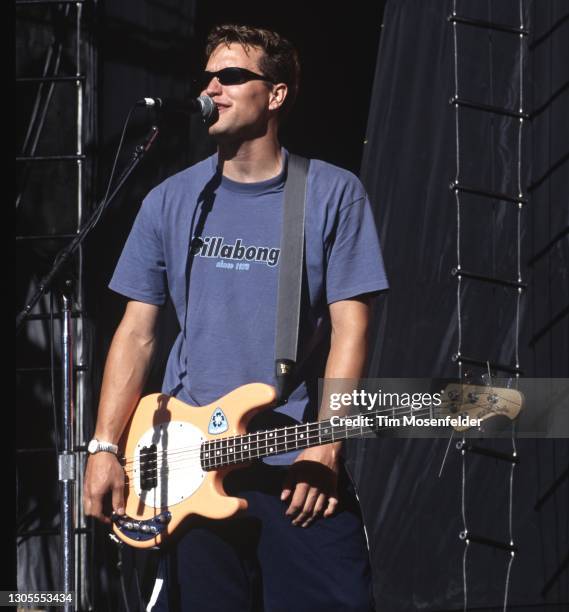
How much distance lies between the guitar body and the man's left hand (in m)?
0.16

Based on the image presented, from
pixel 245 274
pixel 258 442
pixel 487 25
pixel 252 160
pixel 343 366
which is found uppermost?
pixel 487 25

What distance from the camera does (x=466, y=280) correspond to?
4676 millimetres

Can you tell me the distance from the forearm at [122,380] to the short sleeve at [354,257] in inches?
23.9

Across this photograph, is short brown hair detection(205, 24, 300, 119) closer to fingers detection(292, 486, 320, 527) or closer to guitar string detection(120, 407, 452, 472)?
guitar string detection(120, 407, 452, 472)

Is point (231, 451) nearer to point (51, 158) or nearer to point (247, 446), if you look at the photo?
point (247, 446)

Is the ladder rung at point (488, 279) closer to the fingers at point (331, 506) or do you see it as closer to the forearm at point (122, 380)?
the forearm at point (122, 380)

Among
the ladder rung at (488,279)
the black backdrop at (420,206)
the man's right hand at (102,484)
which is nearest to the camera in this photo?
the man's right hand at (102,484)

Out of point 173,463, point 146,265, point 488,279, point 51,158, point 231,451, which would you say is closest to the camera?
point 231,451

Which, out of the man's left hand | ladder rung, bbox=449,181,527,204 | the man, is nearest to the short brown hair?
the man

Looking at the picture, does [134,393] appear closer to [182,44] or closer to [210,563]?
[210,563]

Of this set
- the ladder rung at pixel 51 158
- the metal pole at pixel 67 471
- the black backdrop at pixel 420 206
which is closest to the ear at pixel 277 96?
the black backdrop at pixel 420 206

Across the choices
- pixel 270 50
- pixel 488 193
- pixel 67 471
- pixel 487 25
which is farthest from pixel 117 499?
pixel 487 25

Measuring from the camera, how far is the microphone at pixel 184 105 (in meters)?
3.10

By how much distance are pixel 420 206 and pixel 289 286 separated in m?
1.53
